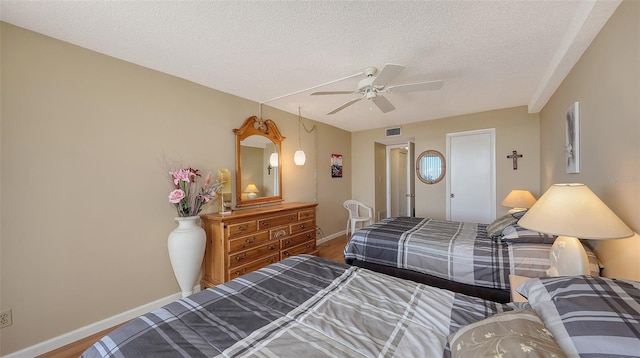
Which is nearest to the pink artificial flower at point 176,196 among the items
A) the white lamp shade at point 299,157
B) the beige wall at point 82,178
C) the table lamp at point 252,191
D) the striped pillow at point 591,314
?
the beige wall at point 82,178

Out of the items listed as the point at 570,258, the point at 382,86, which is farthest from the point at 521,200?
the point at 382,86

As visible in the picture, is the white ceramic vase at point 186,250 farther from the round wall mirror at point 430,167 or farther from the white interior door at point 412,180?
the round wall mirror at point 430,167

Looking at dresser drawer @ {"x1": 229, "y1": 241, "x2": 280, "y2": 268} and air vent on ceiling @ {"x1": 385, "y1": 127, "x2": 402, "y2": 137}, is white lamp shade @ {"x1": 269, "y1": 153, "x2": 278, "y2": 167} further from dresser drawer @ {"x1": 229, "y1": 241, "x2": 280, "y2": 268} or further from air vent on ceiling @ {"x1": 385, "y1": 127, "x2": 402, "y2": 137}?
air vent on ceiling @ {"x1": 385, "y1": 127, "x2": 402, "y2": 137}

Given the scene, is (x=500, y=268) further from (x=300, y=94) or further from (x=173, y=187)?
(x=173, y=187)

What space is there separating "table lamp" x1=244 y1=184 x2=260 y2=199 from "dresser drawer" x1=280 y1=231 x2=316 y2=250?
74 centimetres

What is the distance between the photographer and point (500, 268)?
74.6 inches

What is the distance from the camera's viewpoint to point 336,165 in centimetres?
496

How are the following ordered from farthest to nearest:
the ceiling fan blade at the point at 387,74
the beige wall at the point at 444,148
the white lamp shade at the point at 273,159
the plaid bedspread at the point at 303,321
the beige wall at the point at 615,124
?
the beige wall at the point at 444,148, the white lamp shade at the point at 273,159, the ceiling fan blade at the point at 387,74, the beige wall at the point at 615,124, the plaid bedspread at the point at 303,321

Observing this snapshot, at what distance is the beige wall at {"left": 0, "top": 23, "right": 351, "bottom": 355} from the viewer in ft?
5.59

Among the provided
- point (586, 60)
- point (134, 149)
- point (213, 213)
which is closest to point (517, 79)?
point (586, 60)

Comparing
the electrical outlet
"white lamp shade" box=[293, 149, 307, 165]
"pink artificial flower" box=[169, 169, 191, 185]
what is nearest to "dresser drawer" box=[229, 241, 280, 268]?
"pink artificial flower" box=[169, 169, 191, 185]

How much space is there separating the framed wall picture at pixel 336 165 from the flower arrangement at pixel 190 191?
255 centimetres

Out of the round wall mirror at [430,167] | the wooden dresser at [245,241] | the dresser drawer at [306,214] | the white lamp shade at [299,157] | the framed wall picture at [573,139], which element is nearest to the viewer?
the framed wall picture at [573,139]

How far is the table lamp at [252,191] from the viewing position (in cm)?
325
